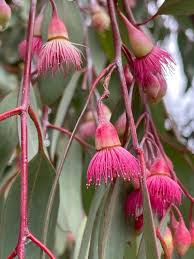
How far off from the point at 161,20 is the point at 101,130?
5.31ft

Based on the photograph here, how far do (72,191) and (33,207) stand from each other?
0.42 metres

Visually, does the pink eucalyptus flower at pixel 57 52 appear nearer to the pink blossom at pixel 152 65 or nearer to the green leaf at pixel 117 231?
the pink blossom at pixel 152 65

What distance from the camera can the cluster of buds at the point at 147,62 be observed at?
976 mm

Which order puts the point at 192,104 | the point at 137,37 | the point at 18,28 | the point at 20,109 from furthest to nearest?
1. the point at 192,104
2. the point at 18,28
3. the point at 137,37
4. the point at 20,109

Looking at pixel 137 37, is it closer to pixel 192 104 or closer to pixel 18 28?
pixel 18 28

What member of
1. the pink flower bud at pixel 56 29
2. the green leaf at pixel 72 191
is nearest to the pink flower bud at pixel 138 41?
the pink flower bud at pixel 56 29

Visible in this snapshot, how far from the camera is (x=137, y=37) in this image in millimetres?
968

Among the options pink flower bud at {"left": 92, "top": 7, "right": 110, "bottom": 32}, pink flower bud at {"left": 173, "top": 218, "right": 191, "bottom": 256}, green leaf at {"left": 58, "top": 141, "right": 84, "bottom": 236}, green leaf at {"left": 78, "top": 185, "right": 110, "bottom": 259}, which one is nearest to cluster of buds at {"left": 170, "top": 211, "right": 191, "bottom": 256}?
pink flower bud at {"left": 173, "top": 218, "right": 191, "bottom": 256}

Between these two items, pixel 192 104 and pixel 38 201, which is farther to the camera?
pixel 192 104

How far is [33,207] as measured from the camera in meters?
1.05

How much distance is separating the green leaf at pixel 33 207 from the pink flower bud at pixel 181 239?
0.20 meters

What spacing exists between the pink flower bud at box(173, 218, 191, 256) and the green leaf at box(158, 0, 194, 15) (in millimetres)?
370

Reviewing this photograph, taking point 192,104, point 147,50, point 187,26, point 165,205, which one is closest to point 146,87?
point 147,50

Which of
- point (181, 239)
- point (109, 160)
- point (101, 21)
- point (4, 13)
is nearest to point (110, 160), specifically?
point (109, 160)
